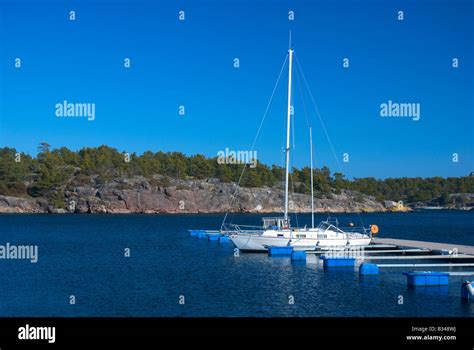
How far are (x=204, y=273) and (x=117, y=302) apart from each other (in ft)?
36.6

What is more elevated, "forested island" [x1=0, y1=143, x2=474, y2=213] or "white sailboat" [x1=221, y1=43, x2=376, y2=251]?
"forested island" [x1=0, y1=143, x2=474, y2=213]

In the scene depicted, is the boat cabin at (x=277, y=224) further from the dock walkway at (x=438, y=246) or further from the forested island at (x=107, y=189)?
the forested island at (x=107, y=189)

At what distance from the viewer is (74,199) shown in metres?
171

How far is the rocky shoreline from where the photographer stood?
170 metres

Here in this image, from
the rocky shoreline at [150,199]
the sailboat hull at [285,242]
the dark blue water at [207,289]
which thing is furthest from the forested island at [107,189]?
the dark blue water at [207,289]

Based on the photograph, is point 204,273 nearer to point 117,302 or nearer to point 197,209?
point 117,302

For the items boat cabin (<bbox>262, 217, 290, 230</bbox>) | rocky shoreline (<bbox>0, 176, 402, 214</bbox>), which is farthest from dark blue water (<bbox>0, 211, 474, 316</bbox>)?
rocky shoreline (<bbox>0, 176, 402, 214</bbox>)

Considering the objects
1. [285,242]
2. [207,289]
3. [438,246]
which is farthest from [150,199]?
[207,289]

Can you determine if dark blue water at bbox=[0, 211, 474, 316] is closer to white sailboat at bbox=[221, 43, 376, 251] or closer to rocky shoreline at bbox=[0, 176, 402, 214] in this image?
white sailboat at bbox=[221, 43, 376, 251]

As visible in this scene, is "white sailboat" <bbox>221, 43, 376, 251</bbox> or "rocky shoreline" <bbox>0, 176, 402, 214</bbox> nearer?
"white sailboat" <bbox>221, 43, 376, 251</bbox>

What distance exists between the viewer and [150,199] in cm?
17688
